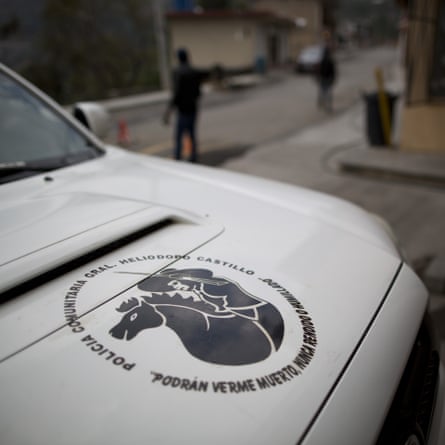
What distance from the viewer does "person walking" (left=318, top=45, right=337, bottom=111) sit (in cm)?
1221

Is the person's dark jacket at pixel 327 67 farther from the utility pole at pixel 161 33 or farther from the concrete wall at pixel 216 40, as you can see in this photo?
the concrete wall at pixel 216 40

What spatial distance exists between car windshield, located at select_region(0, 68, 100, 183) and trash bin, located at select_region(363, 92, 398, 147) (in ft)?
21.8

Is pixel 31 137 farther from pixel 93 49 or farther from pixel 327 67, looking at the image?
pixel 93 49

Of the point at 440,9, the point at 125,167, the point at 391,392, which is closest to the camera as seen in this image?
the point at 391,392

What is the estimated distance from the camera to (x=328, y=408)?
3.11 ft

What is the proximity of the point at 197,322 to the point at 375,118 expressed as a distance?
24.7 feet

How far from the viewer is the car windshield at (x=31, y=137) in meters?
1.89

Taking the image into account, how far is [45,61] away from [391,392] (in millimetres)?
17761

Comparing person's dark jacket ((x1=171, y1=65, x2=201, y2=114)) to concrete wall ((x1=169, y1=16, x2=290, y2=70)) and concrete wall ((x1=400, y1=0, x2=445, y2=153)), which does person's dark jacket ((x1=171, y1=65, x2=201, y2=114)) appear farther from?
→ concrete wall ((x1=169, y1=16, x2=290, y2=70))

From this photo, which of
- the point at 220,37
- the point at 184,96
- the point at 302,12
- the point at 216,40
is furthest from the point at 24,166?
the point at 302,12

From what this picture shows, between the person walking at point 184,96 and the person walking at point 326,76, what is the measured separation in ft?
21.7

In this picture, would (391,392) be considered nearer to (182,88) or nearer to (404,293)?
(404,293)

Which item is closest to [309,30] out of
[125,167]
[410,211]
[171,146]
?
[171,146]

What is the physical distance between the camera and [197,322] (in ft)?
3.51
